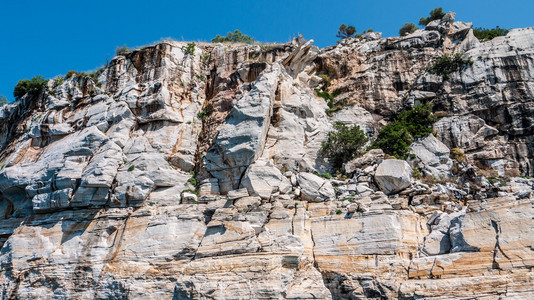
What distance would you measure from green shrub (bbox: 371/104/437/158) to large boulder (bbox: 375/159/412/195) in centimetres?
237

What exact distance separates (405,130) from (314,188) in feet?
20.2

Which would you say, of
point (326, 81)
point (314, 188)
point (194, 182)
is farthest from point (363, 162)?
point (326, 81)

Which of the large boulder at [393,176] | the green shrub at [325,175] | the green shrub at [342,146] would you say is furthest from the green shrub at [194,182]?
the large boulder at [393,176]

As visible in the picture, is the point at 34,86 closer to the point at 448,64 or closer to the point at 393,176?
the point at 393,176

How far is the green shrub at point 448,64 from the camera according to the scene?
850 inches

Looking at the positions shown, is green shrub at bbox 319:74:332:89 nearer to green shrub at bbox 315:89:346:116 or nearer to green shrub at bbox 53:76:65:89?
green shrub at bbox 315:89:346:116

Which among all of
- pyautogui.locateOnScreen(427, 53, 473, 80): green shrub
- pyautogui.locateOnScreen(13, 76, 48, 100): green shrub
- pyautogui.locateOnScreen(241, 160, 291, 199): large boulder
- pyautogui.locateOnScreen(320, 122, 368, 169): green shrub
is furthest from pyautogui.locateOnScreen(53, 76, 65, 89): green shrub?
pyautogui.locateOnScreen(427, 53, 473, 80): green shrub

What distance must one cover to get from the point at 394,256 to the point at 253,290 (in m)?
4.72

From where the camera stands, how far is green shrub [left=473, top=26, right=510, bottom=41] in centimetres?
2441

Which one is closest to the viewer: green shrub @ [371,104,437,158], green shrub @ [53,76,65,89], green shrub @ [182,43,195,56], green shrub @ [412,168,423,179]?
green shrub @ [412,168,423,179]

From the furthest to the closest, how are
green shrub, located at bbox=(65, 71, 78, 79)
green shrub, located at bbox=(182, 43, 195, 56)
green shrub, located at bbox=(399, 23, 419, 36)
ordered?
1. green shrub, located at bbox=(399, 23, 419, 36)
2. green shrub, located at bbox=(65, 71, 78, 79)
3. green shrub, located at bbox=(182, 43, 195, 56)

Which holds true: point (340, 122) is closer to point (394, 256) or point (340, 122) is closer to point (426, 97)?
point (426, 97)

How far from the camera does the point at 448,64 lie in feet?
72.1

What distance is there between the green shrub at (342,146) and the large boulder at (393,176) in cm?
226
